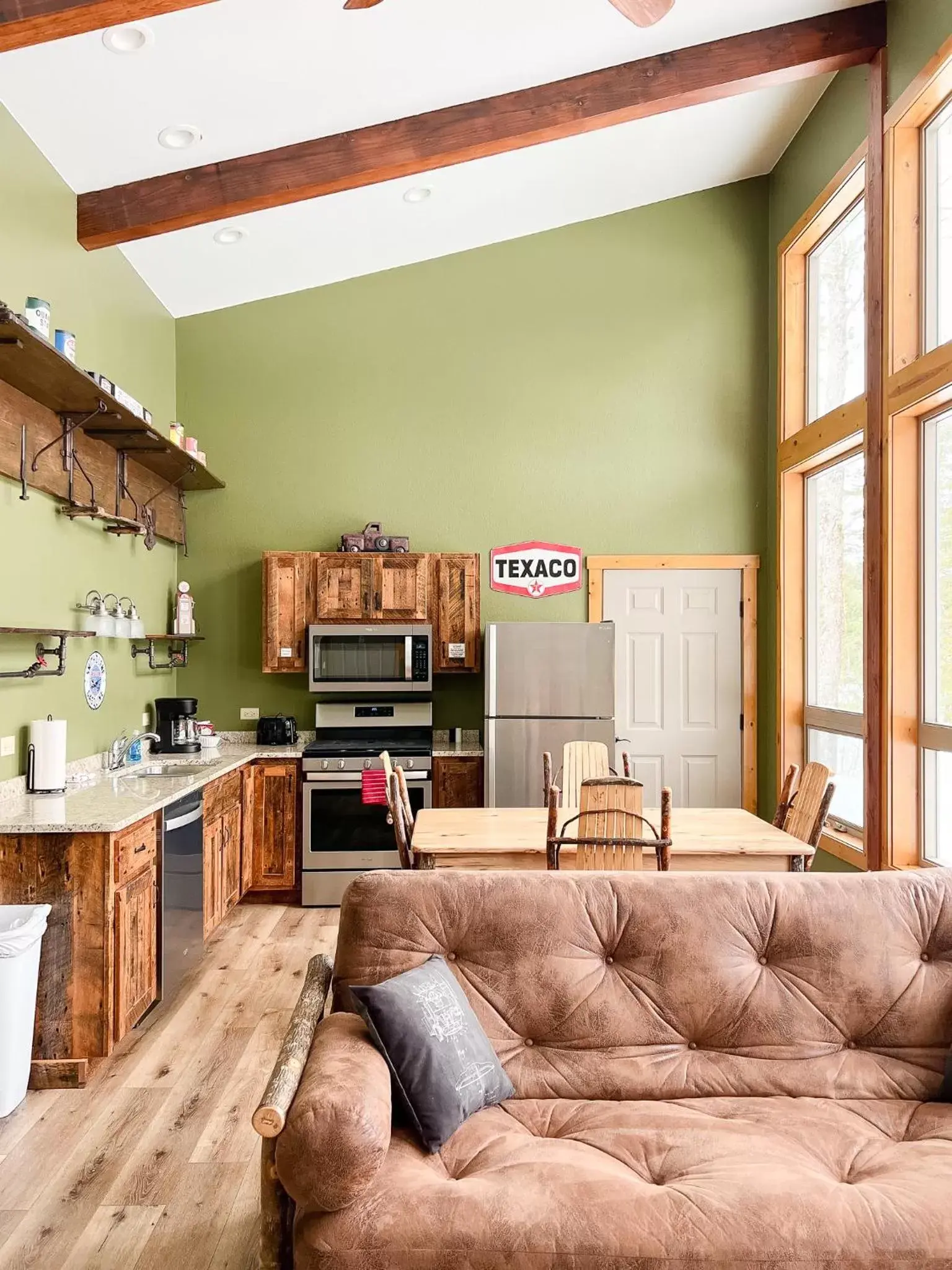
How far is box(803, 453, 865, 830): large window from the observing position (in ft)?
16.9

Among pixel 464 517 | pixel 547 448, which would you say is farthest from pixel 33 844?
pixel 547 448

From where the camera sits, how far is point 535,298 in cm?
632

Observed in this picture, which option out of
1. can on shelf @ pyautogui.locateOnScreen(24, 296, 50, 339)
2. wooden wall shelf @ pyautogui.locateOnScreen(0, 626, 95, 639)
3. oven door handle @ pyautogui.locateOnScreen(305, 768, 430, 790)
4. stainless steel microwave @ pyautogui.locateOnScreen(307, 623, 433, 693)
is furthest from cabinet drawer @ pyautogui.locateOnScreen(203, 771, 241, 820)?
can on shelf @ pyautogui.locateOnScreen(24, 296, 50, 339)

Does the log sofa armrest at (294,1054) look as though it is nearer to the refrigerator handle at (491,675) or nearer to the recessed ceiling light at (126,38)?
the refrigerator handle at (491,675)

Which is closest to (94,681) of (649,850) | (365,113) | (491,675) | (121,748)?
(121,748)

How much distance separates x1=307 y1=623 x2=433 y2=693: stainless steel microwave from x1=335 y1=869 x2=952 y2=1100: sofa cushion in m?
3.48

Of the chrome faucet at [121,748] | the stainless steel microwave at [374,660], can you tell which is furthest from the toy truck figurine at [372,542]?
the chrome faucet at [121,748]

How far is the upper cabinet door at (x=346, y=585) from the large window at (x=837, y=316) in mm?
2890

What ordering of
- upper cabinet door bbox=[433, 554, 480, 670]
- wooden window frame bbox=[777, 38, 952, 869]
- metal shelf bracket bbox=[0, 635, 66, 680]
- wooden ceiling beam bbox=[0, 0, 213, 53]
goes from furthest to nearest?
upper cabinet door bbox=[433, 554, 480, 670]
wooden window frame bbox=[777, 38, 952, 869]
metal shelf bracket bbox=[0, 635, 66, 680]
wooden ceiling beam bbox=[0, 0, 213, 53]

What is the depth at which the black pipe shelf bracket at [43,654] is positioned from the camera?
3.55 metres

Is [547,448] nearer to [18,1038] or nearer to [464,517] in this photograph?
[464,517]

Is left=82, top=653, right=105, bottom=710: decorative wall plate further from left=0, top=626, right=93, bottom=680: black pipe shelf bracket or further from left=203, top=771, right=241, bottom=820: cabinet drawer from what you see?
left=203, top=771, right=241, bottom=820: cabinet drawer

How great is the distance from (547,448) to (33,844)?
415cm

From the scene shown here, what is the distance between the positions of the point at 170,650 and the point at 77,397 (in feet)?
8.04
